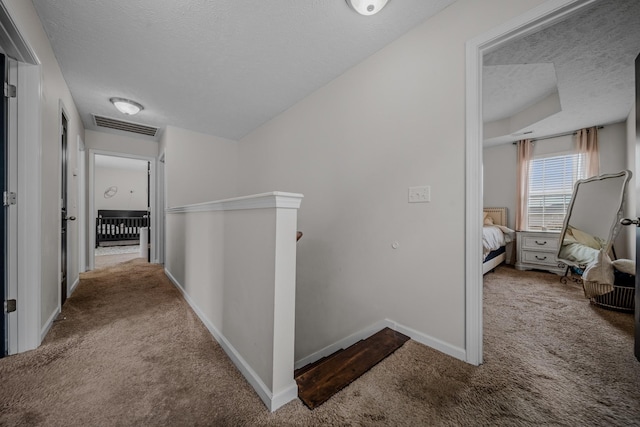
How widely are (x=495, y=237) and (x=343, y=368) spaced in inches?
134

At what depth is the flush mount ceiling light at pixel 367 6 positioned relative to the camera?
4.85 feet

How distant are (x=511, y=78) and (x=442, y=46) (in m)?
1.96

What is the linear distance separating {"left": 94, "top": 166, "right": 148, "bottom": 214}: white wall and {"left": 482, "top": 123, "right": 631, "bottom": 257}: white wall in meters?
9.15

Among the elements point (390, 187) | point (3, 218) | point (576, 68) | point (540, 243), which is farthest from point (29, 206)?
point (540, 243)

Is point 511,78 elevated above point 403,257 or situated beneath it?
elevated above

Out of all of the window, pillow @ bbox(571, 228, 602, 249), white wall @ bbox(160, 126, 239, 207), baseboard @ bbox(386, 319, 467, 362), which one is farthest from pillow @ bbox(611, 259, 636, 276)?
white wall @ bbox(160, 126, 239, 207)

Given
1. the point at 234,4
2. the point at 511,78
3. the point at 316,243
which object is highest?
the point at 511,78

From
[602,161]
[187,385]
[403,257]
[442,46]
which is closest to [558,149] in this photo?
[602,161]

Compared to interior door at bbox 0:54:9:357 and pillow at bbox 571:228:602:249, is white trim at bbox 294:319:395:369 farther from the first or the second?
pillow at bbox 571:228:602:249

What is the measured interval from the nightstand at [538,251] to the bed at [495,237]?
0.21 m

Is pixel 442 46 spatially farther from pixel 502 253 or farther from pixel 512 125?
pixel 502 253

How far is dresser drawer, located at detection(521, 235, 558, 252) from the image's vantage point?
144 inches

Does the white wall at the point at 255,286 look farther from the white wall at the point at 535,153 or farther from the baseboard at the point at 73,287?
the white wall at the point at 535,153

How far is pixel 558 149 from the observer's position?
12.9 feet
